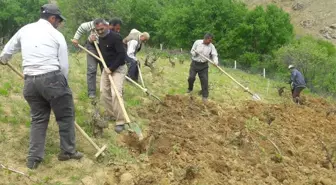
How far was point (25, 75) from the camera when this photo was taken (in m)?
4.84

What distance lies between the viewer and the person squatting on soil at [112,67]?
6.52 m

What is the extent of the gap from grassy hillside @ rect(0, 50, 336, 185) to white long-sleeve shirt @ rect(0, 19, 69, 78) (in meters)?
1.16

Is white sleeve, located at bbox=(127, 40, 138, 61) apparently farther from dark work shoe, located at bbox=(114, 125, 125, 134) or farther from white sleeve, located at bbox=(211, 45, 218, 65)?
dark work shoe, located at bbox=(114, 125, 125, 134)

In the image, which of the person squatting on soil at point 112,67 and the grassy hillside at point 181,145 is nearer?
the grassy hillside at point 181,145

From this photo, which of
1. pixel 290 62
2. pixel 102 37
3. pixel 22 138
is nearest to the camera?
pixel 22 138

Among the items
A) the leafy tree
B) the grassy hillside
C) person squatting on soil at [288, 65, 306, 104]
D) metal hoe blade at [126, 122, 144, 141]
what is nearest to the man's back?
the grassy hillside

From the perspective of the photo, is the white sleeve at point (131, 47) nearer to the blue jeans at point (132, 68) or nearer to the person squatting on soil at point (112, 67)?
the blue jeans at point (132, 68)

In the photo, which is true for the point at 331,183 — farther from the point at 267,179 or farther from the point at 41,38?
the point at 41,38

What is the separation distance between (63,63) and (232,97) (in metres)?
7.25

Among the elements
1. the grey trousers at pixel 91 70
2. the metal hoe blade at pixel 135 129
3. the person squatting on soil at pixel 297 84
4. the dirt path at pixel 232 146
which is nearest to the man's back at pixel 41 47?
the dirt path at pixel 232 146

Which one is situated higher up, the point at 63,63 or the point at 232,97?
the point at 63,63

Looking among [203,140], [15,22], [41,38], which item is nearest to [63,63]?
[41,38]

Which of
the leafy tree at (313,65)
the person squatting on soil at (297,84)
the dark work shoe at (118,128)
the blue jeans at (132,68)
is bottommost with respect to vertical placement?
the leafy tree at (313,65)

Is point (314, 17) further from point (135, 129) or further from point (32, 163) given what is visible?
point (32, 163)
